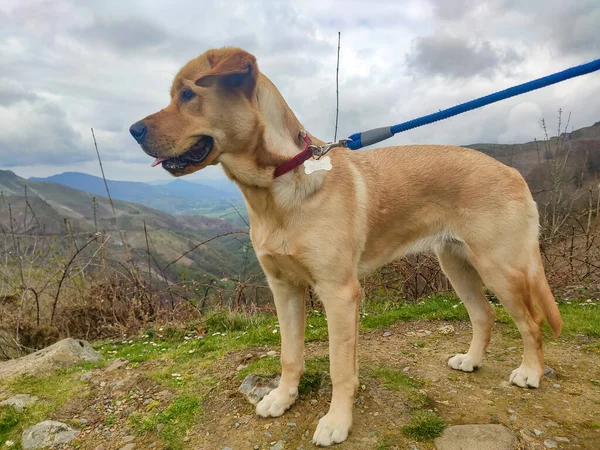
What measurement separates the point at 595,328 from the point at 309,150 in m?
3.94

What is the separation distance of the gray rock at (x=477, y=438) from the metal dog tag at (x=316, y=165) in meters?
1.86

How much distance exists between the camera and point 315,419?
2922 mm

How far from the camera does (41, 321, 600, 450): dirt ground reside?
107 inches

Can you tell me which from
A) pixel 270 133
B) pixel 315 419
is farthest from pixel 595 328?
pixel 270 133

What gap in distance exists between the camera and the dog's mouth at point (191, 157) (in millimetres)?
2639

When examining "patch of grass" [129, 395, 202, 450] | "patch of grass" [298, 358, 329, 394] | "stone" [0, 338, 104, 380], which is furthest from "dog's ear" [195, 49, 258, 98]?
"stone" [0, 338, 104, 380]

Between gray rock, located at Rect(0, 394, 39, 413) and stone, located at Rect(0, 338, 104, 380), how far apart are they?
1.52ft

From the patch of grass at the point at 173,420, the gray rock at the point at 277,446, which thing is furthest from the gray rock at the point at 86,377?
the gray rock at the point at 277,446

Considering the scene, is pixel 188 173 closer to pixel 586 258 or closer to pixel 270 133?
Answer: pixel 270 133

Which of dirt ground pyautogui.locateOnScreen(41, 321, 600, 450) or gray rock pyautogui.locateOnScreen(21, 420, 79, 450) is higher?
gray rock pyautogui.locateOnScreen(21, 420, 79, 450)

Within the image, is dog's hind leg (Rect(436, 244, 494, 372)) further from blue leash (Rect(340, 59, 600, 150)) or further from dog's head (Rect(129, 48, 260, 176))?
dog's head (Rect(129, 48, 260, 176))

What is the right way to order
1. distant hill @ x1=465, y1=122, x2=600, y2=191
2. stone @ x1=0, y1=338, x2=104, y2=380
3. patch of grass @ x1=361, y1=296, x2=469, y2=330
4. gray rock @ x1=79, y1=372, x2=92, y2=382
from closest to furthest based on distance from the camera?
gray rock @ x1=79, y1=372, x2=92, y2=382 < stone @ x1=0, y1=338, x2=104, y2=380 < patch of grass @ x1=361, y1=296, x2=469, y2=330 < distant hill @ x1=465, y1=122, x2=600, y2=191

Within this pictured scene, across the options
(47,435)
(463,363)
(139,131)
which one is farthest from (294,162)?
(47,435)

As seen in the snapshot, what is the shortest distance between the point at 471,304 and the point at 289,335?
5.81 feet
